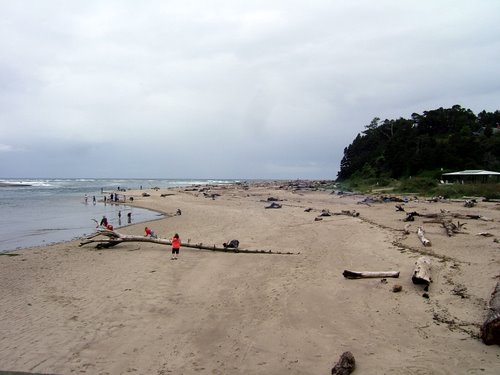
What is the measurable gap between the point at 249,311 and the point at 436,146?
55.9 meters

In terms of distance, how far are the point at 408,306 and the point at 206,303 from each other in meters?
4.69

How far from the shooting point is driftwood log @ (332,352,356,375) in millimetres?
5793

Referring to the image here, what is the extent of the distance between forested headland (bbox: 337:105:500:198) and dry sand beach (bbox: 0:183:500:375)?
4176 cm

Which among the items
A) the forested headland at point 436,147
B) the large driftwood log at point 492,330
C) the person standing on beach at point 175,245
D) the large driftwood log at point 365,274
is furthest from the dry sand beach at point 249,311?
A: the forested headland at point 436,147

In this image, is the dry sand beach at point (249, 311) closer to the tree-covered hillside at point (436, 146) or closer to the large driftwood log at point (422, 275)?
the large driftwood log at point (422, 275)

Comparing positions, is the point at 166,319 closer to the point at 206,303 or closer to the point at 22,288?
the point at 206,303

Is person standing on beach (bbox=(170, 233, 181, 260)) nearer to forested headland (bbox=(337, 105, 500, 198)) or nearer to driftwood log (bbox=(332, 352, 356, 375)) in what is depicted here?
driftwood log (bbox=(332, 352, 356, 375))

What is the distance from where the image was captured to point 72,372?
6.27 meters

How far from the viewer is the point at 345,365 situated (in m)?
5.86

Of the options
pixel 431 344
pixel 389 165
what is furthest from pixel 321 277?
pixel 389 165

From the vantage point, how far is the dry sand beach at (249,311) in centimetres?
645

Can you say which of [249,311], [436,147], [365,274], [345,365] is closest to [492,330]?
[345,365]

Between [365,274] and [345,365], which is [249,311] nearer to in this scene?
[345,365]

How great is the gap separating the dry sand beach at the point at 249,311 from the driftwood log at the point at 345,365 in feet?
0.89
